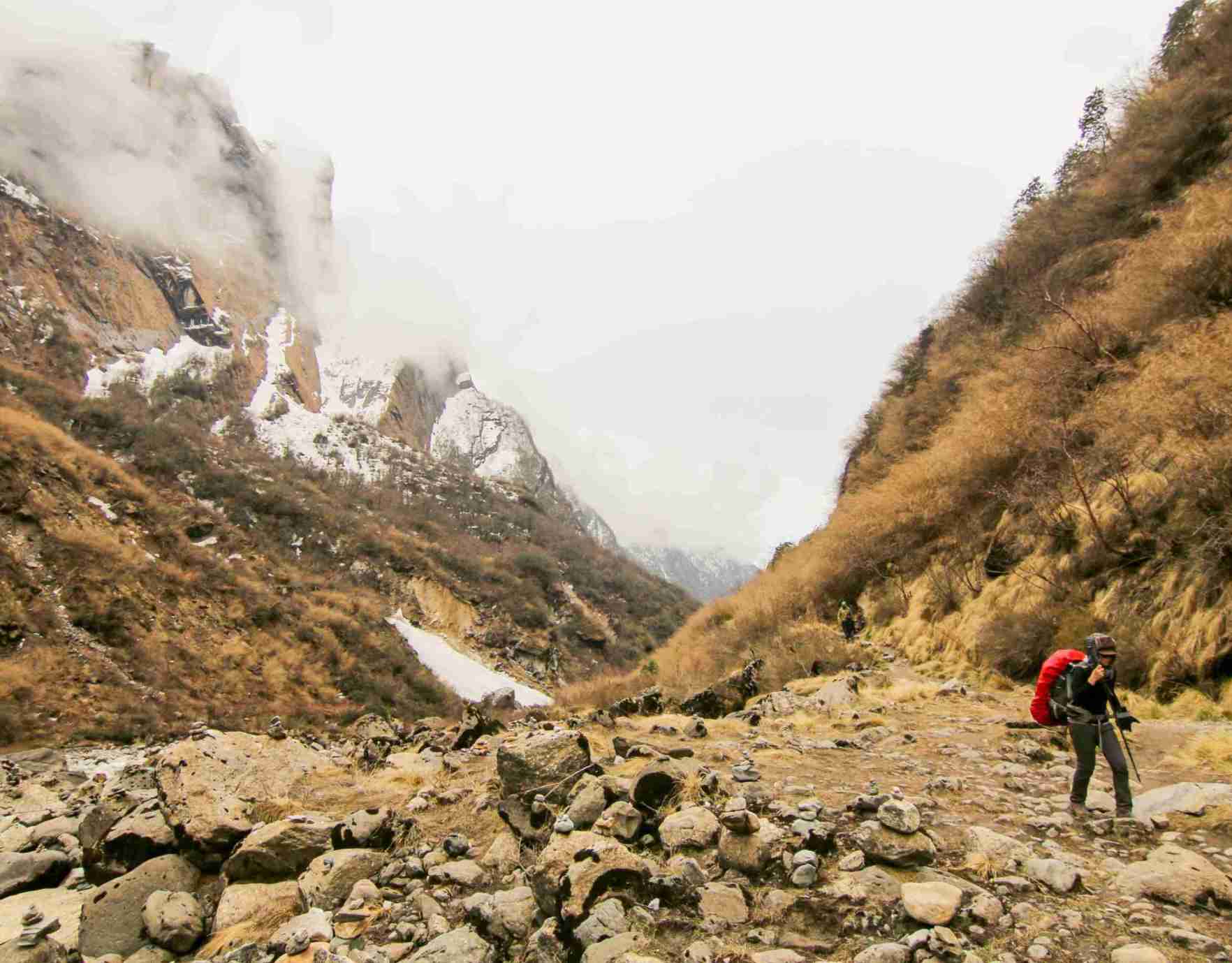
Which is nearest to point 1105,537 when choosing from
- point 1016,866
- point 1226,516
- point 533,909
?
point 1226,516

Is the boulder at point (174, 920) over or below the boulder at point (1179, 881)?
over

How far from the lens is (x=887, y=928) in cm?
290

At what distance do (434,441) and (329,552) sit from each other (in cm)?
15147

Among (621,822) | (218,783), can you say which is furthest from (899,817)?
(218,783)

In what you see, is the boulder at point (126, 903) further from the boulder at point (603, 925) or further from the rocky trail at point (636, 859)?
the boulder at point (603, 925)

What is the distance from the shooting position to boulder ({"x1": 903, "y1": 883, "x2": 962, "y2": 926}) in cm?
283

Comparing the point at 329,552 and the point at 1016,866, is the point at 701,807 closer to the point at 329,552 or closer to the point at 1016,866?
the point at 1016,866

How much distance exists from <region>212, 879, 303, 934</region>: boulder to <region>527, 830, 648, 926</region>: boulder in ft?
5.95

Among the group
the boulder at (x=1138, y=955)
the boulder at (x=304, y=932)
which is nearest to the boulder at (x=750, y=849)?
the boulder at (x=1138, y=955)

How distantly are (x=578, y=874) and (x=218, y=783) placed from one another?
4003 mm

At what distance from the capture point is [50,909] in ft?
15.8

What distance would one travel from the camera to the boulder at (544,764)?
5012 mm

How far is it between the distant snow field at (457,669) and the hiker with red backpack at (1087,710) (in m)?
36.0

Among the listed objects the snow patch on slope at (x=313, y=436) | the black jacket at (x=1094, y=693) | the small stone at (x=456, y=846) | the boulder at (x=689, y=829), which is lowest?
the small stone at (x=456, y=846)
